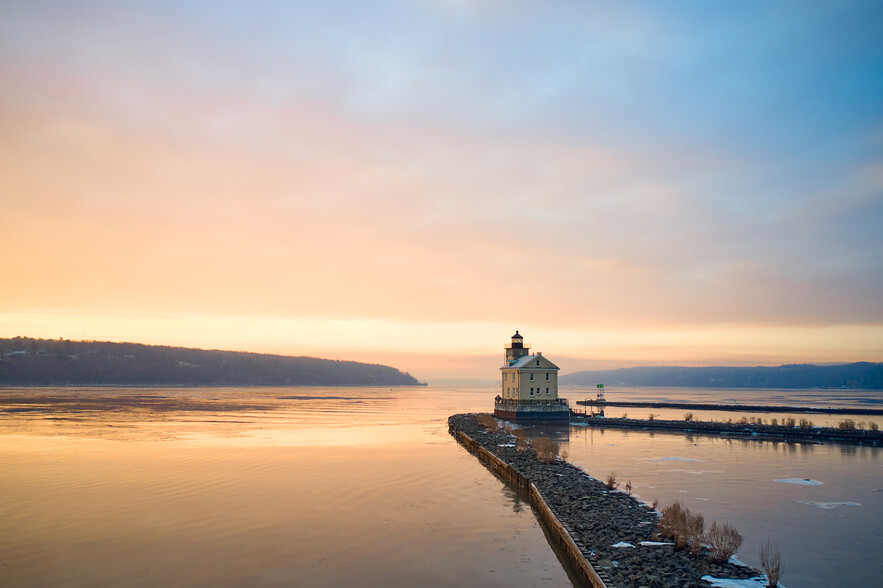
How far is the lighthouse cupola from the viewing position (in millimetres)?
66188

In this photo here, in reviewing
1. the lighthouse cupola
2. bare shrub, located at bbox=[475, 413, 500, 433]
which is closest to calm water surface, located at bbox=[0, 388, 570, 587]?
bare shrub, located at bbox=[475, 413, 500, 433]

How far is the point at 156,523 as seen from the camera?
18734 mm

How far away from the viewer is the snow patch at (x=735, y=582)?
12742 mm

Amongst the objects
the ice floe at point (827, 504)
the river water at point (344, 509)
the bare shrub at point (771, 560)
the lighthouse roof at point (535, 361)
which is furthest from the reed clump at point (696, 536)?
the lighthouse roof at point (535, 361)

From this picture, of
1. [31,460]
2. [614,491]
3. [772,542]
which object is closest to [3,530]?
[31,460]

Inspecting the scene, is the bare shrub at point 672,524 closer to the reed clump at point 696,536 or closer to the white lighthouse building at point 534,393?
the reed clump at point 696,536

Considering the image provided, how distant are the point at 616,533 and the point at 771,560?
4193mm

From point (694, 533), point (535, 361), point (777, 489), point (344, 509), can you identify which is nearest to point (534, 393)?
point (535, 361)

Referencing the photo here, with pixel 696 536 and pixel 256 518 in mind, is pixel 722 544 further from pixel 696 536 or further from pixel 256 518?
pixel 256 518

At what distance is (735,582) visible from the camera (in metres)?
13.0

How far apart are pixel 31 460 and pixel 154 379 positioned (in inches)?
7401

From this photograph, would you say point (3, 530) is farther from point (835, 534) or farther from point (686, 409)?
point (686, 409)

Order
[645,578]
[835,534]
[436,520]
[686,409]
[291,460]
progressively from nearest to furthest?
[645,578] → [835,534] → [436,520] → [291,460] → [686,409]

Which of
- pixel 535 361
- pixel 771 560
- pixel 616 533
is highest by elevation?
pixel 535 361
